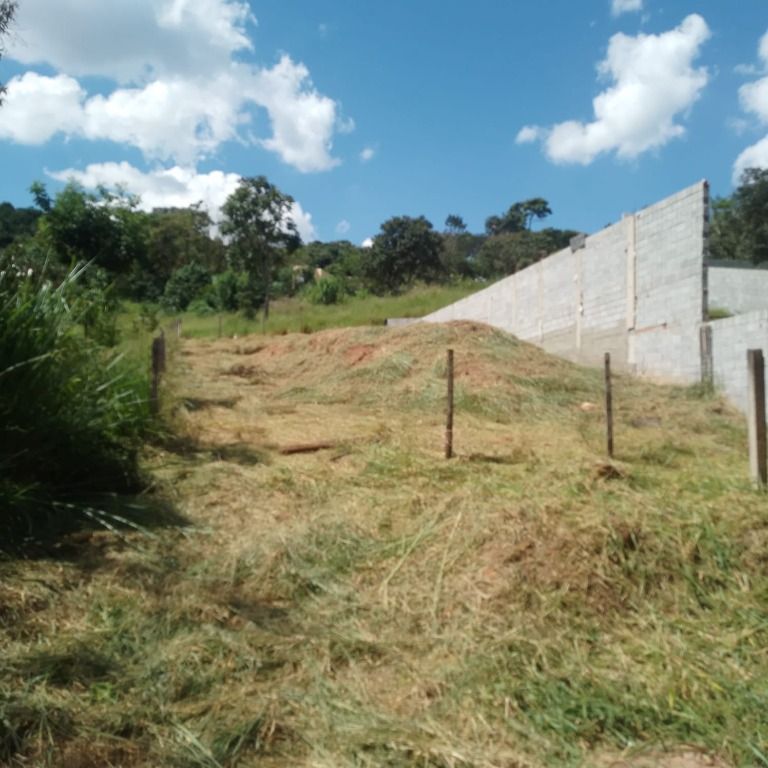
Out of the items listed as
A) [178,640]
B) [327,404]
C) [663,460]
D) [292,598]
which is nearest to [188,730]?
[178,640]

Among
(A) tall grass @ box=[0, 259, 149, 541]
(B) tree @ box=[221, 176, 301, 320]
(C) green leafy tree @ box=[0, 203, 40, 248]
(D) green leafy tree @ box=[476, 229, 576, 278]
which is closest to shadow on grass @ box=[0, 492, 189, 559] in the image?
(A) tall grass @ box=[0, 259, 149, 541]

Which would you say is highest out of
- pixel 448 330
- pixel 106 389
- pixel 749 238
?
pixel 749 238

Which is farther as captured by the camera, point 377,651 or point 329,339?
point 329,339

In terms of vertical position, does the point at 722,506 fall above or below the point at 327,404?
below

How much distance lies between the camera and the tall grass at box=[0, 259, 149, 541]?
13.1ft

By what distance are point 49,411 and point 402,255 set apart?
1205 inches

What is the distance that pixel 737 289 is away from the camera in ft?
51.0

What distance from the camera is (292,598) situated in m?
3.69

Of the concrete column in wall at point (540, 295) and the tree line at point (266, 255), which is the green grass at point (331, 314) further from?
the concrete column in wall at point (540, 295)

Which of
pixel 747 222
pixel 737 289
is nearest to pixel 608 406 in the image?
pixel 737 289

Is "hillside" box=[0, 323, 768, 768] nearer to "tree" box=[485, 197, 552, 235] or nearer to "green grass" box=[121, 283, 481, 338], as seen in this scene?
"green grass" box=[121, 283, 481, 338]

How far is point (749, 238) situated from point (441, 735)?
2580cm

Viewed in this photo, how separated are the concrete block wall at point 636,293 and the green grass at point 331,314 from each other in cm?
773

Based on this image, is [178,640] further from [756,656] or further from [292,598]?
[756,656]
